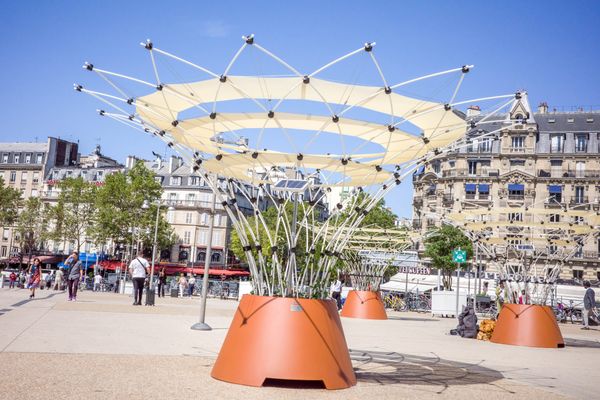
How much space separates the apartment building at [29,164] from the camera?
104000 mm

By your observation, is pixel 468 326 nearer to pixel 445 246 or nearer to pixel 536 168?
pixel 445 246

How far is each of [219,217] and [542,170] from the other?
143 feet

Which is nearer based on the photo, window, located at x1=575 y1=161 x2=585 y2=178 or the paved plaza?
the paved plaza

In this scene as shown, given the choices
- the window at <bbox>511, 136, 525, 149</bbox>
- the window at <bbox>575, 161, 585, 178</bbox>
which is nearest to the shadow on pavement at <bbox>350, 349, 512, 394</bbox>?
the window at <bbox>575, 161, 585, 178</bbox>

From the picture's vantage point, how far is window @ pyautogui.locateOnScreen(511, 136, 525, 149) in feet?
258

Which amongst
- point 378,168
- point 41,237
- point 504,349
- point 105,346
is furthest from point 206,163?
point 41,237

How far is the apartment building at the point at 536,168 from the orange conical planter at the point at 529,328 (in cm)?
5500

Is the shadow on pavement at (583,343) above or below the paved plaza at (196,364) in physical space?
below

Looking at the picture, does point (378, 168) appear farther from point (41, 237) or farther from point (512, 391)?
point (41, 237)

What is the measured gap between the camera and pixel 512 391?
9984 millimetres

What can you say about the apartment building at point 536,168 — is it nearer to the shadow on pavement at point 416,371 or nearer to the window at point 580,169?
the window at point 580,169

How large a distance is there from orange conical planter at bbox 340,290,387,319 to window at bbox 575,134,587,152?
57.2 metres

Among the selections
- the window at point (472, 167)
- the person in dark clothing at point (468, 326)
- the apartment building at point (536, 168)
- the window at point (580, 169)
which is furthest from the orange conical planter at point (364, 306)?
the window at point (580, 169)

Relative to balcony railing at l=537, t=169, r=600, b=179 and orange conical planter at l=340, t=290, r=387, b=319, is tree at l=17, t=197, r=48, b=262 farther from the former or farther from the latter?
orange conical planter at l=340, t=290, r=387, b=319
